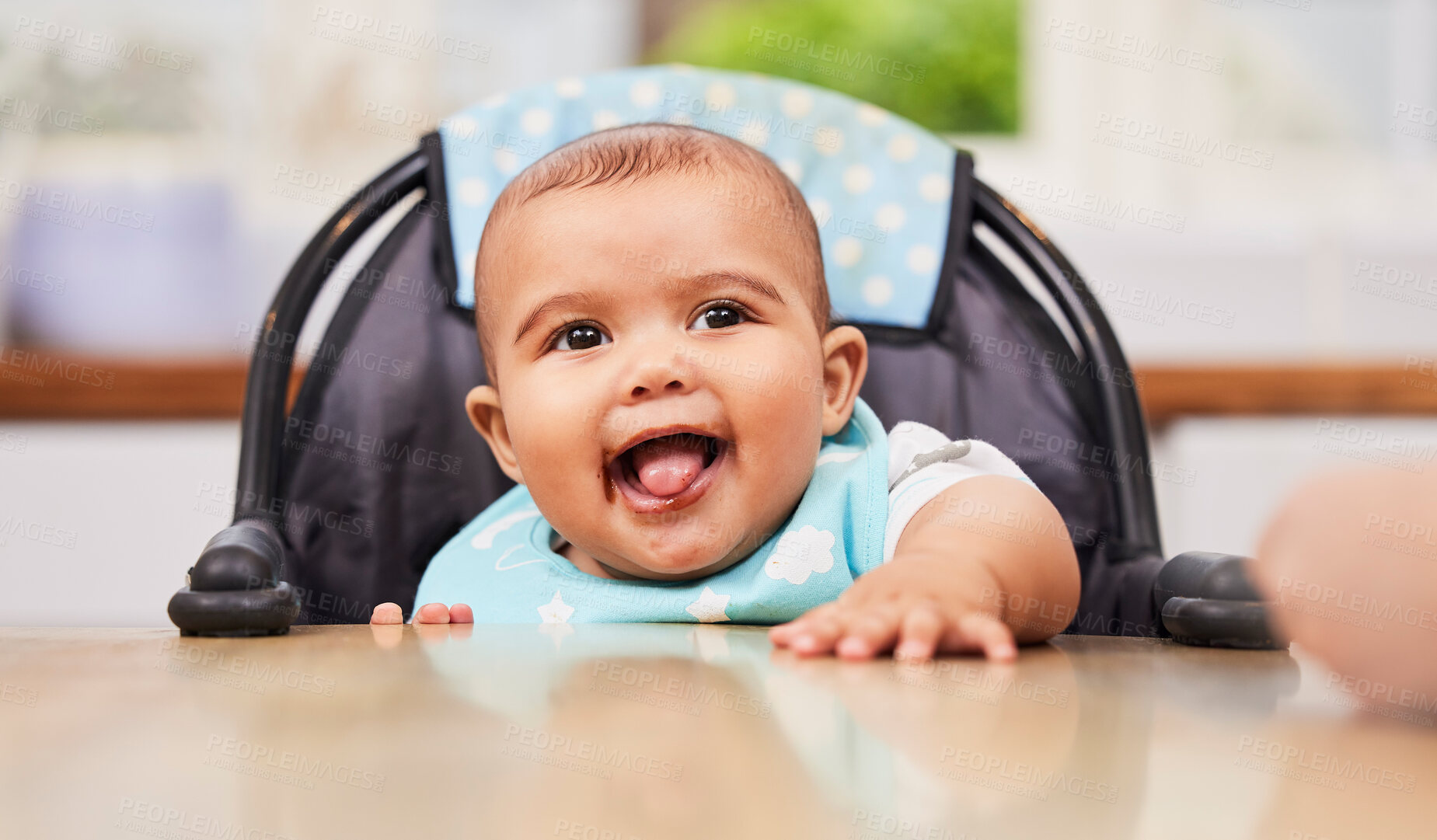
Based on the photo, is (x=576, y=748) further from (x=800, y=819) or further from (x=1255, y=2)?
(x=1255, y=2)

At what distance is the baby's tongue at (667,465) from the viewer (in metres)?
0.82

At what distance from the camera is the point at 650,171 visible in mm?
873

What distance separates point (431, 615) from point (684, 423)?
22 centimetres

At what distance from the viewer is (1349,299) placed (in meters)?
2.09

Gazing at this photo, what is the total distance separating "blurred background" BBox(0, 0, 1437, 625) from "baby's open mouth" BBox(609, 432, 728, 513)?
4.58 ft

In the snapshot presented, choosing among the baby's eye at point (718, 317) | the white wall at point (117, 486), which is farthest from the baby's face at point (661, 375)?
the white wall at point (117, 486)

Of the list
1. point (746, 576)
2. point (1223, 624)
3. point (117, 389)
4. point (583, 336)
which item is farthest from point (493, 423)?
point (117, 389)

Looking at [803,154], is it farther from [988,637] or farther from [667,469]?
[988,637]

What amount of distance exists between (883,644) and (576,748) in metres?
0.22

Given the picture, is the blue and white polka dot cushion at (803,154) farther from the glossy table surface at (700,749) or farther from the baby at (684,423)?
the glossy table surface at (700,749)

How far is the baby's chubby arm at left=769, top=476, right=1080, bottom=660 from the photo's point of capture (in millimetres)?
548

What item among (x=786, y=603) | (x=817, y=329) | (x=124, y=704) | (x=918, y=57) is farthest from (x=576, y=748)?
(x=918, y=57)

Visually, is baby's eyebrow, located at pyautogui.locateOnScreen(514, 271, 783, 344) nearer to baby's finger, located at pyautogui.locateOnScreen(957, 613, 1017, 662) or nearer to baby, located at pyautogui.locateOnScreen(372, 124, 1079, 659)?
baby, located at pyautogui.locateOnScreen(372, 124, 1079, 659)

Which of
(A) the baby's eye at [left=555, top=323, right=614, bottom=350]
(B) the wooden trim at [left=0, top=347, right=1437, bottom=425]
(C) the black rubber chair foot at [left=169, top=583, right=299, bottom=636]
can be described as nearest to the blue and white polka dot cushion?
(A) the baby's eye at [left=555, top=323, right=614, bottom=350]
